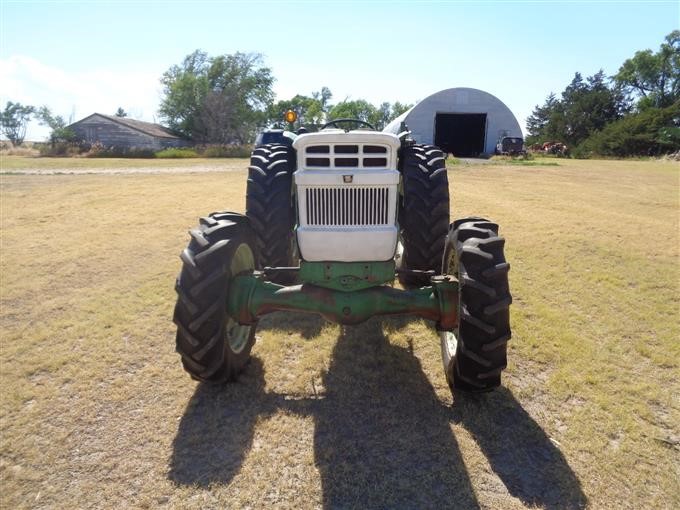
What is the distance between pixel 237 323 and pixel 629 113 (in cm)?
6718

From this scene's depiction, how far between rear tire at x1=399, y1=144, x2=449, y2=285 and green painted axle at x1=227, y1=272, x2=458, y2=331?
2.46 ft

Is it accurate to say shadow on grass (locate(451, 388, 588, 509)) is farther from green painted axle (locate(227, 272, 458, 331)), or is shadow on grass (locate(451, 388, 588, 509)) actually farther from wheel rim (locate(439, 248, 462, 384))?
green painted axle (locate(227, 272, 458, 331))

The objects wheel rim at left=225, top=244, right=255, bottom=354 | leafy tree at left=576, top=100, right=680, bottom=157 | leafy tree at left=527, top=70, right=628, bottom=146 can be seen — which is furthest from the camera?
leafy tree at left=527, top=70, right=628, bottom=146

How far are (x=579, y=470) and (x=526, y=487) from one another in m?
0.36

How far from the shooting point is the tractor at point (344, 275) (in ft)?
8.35

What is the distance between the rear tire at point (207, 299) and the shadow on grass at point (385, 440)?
1.13ft

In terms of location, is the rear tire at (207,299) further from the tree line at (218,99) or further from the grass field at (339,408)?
the tree line at (218,99)

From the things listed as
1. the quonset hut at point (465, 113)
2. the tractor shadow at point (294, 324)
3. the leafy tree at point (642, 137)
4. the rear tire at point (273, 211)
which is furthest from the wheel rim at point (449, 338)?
the leafy tree at point (642, 137)

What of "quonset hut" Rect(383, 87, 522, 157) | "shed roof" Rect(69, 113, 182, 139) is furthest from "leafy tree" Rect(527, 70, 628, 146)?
"shed roof" Rect(69, 113, 182, 139)

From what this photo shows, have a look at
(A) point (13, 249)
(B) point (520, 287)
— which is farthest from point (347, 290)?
(A) point (13, 249)

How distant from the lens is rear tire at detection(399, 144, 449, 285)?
11.9 feet

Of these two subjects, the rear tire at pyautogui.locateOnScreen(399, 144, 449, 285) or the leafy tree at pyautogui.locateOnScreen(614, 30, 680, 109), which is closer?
the rear tire at pyautogui.locateOnScreen(399, 144, 449, 285)

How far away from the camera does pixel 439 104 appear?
31969 mm

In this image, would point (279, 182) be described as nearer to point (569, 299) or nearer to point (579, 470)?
point (579, 470)
